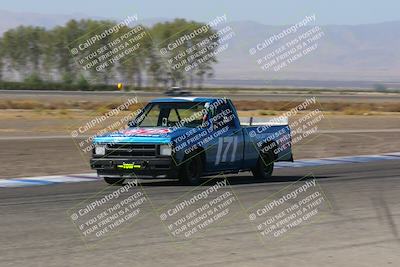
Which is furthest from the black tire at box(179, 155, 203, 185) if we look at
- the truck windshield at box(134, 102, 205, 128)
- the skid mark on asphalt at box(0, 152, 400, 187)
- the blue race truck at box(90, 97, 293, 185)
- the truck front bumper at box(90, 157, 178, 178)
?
the skid mark on asphalt at box(0, 152, 400, 187)

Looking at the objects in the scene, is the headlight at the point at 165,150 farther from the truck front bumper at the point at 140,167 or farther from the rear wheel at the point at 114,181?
the rear wheel at the point at 114,181

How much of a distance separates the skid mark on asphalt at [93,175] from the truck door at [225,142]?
2704 millimetres

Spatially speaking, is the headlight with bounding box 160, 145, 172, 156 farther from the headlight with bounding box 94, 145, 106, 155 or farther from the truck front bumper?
the headlight with bounding box 94, 145, 106, 155

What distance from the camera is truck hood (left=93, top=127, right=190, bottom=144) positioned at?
1363 centimetres

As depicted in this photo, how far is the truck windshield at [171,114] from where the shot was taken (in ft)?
47.5

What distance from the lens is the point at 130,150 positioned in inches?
542

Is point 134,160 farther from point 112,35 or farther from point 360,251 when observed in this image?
point 112,35

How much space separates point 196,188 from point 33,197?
106 inches

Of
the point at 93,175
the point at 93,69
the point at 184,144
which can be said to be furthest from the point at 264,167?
the point at 93,69

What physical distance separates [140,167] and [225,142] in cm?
181

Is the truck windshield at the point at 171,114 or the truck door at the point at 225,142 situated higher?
the truck windshield at the point at 171,114

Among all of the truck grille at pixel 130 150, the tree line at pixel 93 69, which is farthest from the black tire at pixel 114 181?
the tree line at pixel 93 69

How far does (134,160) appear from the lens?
13.7m

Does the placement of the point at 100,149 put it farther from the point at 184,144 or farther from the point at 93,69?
the point at 93,69
